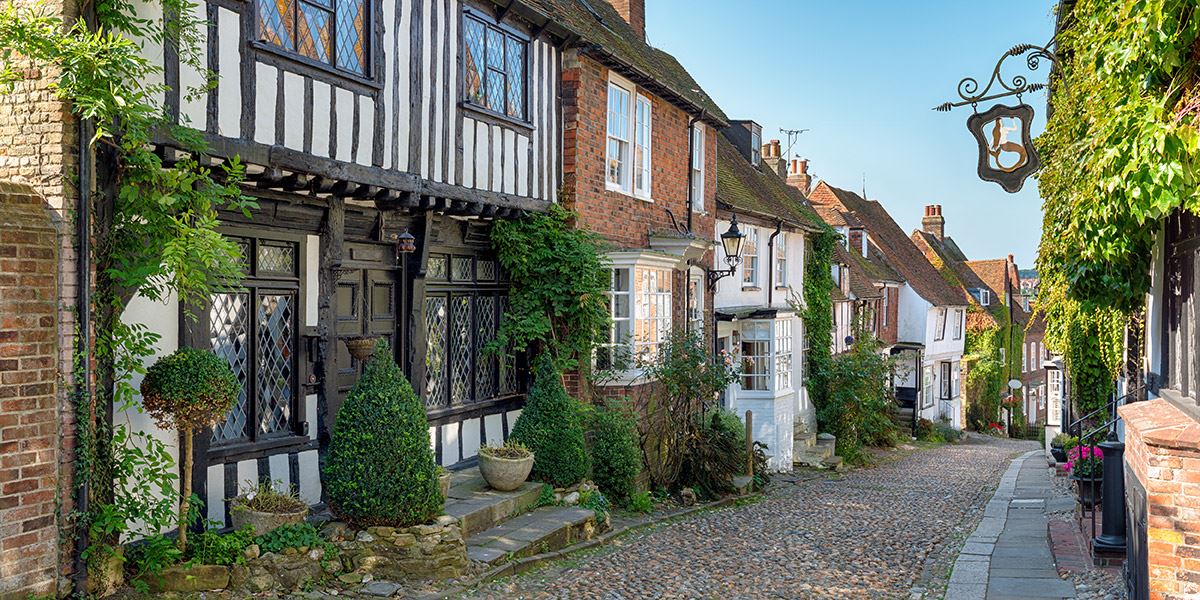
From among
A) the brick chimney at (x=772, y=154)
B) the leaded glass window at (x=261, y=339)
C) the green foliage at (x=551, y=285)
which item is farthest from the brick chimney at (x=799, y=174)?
the leaded glass window at (x=261, y=339)

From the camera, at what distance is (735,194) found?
19.5m

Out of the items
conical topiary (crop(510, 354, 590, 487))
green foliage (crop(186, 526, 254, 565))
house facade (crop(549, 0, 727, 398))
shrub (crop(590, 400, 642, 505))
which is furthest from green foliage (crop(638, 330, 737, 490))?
green foliage (crop(186, 526, 254, 565))

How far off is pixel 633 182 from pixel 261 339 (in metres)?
6.80

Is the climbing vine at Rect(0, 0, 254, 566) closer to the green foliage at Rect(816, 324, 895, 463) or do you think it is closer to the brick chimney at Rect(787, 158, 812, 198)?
the green foliage at Rect(816, 324, 895, 463)

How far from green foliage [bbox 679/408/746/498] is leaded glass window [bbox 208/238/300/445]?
6.87 meters

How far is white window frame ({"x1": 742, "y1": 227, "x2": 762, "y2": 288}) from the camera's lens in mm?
20016

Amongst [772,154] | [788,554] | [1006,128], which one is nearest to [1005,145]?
[1006,128]

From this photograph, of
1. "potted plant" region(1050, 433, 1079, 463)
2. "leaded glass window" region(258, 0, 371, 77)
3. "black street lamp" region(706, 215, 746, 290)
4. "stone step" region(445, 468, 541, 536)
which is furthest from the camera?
"potted plant" region(1050, 433, 1079, 463)

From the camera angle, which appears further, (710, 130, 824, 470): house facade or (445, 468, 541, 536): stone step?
(710, 130, 824, 470): house facade

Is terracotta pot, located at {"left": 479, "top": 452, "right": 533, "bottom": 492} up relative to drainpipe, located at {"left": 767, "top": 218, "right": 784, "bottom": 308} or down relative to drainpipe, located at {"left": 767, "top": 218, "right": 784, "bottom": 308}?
down

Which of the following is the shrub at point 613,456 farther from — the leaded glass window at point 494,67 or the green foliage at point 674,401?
the leaded glass window at point 494,67

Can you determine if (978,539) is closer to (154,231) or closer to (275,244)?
(275,244)

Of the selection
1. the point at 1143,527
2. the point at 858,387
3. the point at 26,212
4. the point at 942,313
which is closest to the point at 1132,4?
the point at 1143,527

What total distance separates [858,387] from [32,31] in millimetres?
20511
